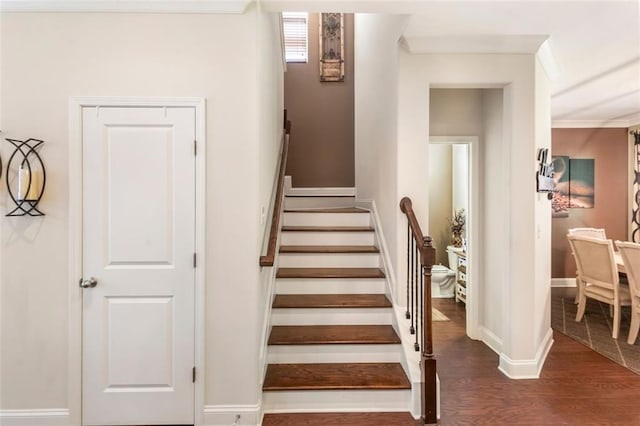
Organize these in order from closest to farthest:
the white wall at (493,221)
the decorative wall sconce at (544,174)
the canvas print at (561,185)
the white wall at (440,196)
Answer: the decorative wall sconce at (544,174) < the white wall at (493,221) < the canvas print at (561,185) < the white wall at (440,196)

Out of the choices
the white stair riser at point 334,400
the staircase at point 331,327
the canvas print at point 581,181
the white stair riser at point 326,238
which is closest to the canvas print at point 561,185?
the canvas print at point 581,181

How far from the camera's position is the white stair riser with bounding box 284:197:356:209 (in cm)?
475

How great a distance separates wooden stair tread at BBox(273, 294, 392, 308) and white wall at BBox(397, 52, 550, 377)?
15.8 inches

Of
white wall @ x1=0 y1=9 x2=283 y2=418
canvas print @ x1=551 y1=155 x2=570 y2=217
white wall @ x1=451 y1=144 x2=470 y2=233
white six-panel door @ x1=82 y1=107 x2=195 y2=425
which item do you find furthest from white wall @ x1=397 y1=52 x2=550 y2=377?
canvas print @ x1=551 y1=155 x2=570 y2=217

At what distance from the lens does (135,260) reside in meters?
2.18

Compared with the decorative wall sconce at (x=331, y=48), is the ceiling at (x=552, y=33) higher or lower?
lower

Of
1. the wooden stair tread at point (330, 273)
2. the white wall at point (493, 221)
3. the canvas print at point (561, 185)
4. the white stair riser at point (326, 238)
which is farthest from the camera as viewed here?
the canvas print at point (561, 185)

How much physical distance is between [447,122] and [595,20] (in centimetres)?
127

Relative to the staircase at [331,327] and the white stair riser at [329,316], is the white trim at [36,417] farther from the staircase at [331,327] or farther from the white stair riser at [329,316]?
the white stair riser at [329,316]

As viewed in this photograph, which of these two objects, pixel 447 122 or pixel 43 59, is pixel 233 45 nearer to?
pixel 43 59

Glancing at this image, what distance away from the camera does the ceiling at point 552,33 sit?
224 cm

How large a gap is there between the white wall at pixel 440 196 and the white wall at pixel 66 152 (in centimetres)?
410

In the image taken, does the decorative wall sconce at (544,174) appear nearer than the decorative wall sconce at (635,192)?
Yes

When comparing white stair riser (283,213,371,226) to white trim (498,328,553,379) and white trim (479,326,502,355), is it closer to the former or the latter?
white trim (479,326,502,355)
